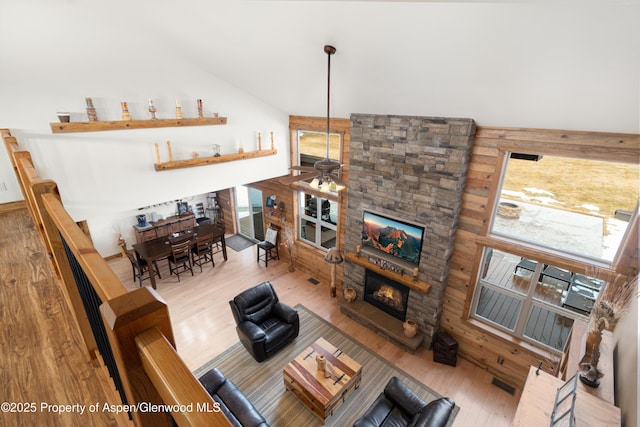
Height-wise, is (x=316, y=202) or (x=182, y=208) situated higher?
(x=316, y=202)

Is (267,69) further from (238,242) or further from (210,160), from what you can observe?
(238,242)

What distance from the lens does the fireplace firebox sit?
545cm

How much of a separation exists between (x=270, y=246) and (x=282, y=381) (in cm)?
367

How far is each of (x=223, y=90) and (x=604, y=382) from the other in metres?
5.86

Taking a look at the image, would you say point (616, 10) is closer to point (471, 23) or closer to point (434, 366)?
point (471, 23)

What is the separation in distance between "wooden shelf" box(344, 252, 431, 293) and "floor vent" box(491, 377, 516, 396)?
1.69 meters

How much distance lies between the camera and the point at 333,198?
20.1ft

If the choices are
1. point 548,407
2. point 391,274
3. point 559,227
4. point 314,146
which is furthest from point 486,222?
point 314,146

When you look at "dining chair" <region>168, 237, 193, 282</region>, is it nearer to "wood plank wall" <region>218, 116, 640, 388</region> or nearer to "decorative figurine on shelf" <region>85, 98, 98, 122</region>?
"decorative figurine on shelf" <region>85, 98, 98, 122</region>

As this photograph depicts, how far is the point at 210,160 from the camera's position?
5.23 metres

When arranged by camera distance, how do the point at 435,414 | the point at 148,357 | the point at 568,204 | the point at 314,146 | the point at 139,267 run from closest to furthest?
the point at 148,357, the point at 435,414, the point at 568,204, the point at 314,146, the point at 139,267

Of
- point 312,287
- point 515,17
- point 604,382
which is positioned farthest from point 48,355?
point 312,287

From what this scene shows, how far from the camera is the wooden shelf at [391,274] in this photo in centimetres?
491

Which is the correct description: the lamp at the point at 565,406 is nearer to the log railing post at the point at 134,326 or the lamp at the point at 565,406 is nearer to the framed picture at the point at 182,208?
the log railing post at the point at 134,326
